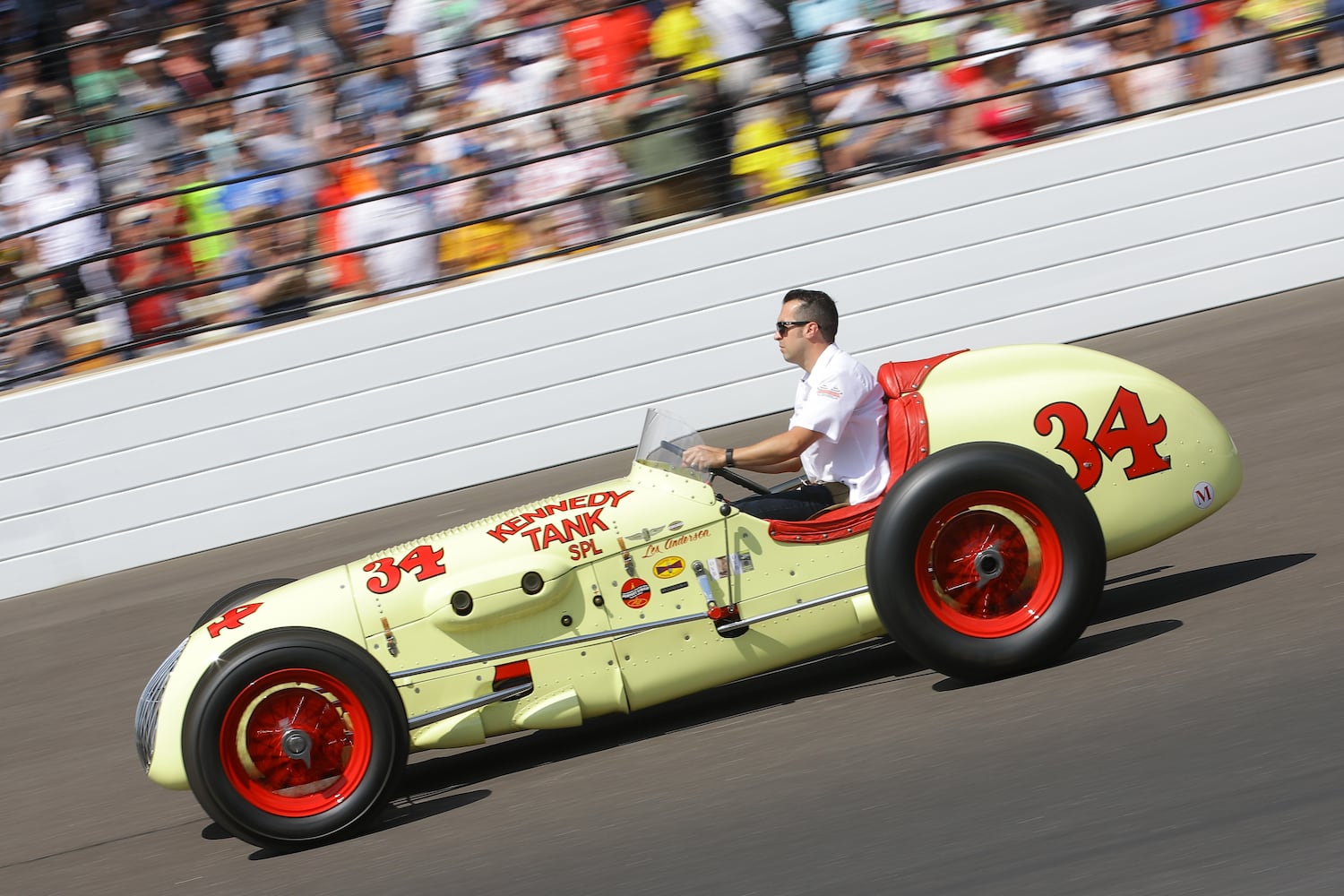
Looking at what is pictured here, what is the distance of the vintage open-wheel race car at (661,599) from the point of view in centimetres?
Answer: 452

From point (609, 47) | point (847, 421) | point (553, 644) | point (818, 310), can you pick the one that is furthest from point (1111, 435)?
point (609, 47)

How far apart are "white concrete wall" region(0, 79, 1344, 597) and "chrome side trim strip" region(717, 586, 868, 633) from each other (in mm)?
4368

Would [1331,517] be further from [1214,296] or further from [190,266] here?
[190,266]

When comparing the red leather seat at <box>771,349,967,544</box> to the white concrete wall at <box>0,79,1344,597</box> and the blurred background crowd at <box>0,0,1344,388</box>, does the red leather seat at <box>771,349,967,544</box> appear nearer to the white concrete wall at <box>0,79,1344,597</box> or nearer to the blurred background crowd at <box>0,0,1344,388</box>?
the white concrete wall at <box>0,79,1344,597</box>

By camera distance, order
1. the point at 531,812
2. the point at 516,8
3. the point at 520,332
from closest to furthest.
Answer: the point at 531,812 < the point at 520,332 < the point at 516,8

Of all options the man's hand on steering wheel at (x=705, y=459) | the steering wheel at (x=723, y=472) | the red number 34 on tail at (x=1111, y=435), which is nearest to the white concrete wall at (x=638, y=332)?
the steering wheel at (x=723, y=472)

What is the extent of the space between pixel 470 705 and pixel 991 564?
65.2 inches

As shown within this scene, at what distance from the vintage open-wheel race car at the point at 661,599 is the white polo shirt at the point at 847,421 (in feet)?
0.30

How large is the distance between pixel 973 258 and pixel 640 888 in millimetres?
6226

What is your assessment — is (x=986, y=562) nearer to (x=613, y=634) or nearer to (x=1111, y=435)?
(x=1111, y=435)

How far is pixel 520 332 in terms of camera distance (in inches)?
357

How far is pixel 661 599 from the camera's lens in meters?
4.78

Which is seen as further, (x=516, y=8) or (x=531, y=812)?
(x=516, y=8)

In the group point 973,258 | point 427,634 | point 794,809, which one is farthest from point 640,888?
point 973,258
